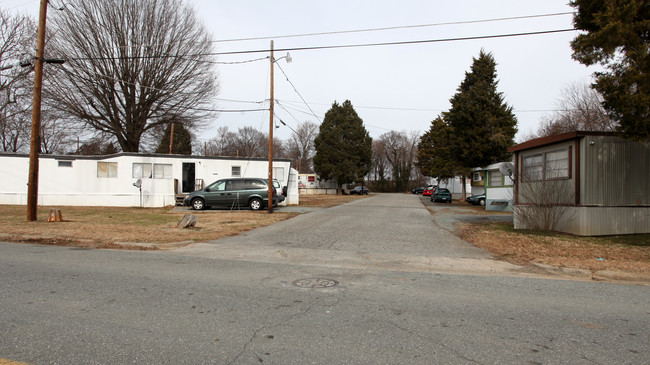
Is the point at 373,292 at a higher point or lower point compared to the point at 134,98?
lower

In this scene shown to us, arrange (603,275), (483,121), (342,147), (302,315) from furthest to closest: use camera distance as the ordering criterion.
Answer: (342,147) < (483,121) < (603,275) < (302,315)

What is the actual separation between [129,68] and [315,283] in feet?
84.6

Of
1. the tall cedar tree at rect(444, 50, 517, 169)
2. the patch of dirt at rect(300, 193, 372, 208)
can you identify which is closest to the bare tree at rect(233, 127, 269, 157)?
the patch of dirt at rect(300, 193, 372, 208)

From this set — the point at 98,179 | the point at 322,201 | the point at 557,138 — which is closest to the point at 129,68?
the point at 98,179

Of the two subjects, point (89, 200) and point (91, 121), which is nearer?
point (89, 200)

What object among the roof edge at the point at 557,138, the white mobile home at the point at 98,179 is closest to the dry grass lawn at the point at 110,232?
the white mobile home at the point at 98,179

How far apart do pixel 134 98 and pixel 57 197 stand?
831 centimetres

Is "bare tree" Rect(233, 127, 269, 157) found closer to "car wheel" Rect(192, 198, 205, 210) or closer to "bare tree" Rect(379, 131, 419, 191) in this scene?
"bare tree" Rect(379, 131, 419, 191)

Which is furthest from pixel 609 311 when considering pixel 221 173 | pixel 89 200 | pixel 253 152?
pixel 253 152

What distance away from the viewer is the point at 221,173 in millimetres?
24391

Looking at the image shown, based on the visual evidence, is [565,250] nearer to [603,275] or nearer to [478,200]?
[603,275]

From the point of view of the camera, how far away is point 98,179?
23.5 metres

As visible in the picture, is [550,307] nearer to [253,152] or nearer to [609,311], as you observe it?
[609,311]

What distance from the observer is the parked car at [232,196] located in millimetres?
20984
